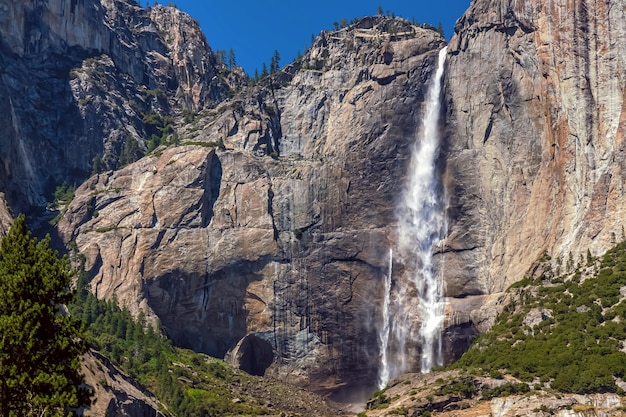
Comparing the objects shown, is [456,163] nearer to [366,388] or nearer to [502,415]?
[366,388]

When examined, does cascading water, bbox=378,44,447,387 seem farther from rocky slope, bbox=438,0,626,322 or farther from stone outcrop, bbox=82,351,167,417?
stone outcrop, bbox=82,351,167,417

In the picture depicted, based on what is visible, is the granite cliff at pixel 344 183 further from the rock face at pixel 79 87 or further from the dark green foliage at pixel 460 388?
the dark green foliage at pixel 460 388

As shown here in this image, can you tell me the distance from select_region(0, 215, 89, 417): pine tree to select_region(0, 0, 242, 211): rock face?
76261 mm

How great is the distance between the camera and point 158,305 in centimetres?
10862

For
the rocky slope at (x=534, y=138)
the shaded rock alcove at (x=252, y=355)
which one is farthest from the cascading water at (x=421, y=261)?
the shaded rock alcove at (x=252, y=355)

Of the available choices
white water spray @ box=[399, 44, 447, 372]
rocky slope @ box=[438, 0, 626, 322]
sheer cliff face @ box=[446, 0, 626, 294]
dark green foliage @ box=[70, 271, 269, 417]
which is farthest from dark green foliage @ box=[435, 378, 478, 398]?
dark green foliage @ box=[70, 271, 269, 417]

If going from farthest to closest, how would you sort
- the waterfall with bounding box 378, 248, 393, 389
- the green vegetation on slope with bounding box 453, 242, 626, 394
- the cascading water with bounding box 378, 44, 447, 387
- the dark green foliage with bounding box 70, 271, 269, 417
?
the waterfall with bounding box 378, 248, 393, 389 → the cascading water with bounding box 378, 44, 447, 387 → the dark green foliage with bounding box 70, 271, 269, 417 → the green vegetation on slope with bounding box 453, 242, 626, 394

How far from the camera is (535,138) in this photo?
340ft

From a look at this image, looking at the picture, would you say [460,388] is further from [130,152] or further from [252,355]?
[130,152]

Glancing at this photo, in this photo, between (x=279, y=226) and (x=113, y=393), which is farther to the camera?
(x=279, y=226)

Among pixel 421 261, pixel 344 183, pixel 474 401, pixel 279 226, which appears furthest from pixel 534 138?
pixel 474 401

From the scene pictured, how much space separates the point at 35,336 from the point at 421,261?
3150 inches

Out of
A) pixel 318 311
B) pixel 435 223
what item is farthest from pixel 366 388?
pixel 435 223

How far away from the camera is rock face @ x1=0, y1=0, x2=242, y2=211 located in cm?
12544
